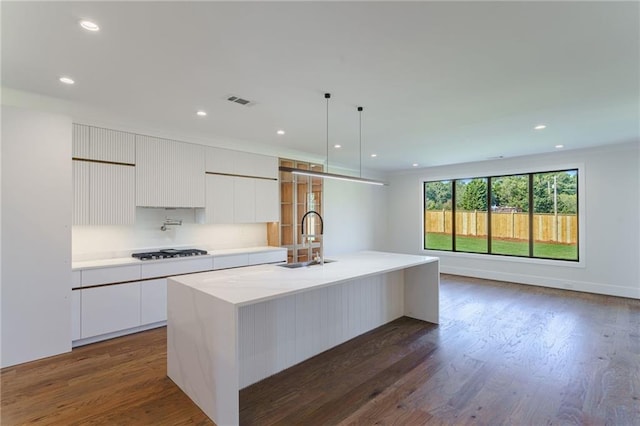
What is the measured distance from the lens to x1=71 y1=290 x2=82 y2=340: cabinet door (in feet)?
10.8

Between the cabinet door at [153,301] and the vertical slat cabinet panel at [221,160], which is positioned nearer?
the cabinet door at [153,301]

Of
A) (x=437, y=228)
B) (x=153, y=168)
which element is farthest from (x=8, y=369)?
(x=437, y=228)

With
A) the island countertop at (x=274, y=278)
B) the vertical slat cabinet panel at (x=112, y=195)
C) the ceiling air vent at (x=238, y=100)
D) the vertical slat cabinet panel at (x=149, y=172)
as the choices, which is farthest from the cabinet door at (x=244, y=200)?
the island countertop at (x=274, y=278)

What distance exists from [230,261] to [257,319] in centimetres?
220

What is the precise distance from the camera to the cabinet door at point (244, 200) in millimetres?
4992

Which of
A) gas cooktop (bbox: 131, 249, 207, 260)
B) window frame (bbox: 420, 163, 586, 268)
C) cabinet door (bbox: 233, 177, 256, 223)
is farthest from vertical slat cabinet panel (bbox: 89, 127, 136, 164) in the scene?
window frame (bbox: 420, 163, 586, 268)

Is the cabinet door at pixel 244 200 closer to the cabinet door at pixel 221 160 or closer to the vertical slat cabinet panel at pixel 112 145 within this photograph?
the cabinet door at pixel 221 160

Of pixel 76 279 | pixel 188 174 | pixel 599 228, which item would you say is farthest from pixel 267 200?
pixel 599 228

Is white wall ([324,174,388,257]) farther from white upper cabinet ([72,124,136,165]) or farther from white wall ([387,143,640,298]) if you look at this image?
white upper cabinet ([72,124,136,165])

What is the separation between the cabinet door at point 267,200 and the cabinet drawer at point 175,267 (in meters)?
1.21

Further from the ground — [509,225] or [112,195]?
[112,195]

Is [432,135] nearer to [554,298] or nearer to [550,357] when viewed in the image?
[550,357]

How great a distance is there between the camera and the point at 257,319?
2.64 metres

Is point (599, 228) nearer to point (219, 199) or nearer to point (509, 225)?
point (509, 225)
